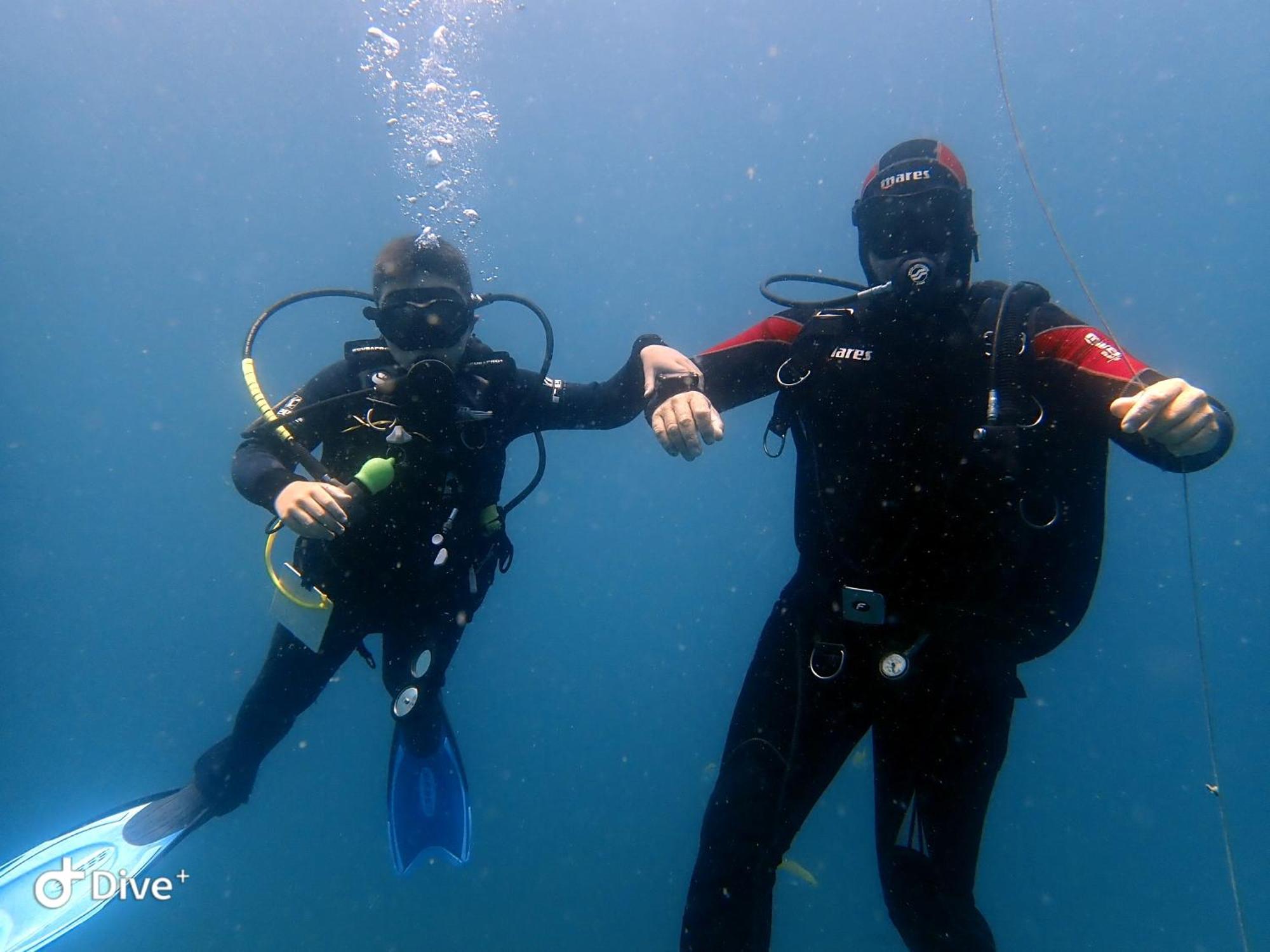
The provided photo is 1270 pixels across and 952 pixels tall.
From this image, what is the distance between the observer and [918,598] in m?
2.89

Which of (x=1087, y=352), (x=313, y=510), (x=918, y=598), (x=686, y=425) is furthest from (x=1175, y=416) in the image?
(x=313, y=510)

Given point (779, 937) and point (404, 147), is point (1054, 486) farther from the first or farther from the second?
point (779, 937)

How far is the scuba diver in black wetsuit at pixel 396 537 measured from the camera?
379 centimetres

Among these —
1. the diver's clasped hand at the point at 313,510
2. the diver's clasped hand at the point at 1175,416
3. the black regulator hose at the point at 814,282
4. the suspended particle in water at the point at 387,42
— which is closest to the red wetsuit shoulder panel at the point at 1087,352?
the diver's clasped hand at the point at 1175,416

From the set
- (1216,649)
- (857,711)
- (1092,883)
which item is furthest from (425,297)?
(1216,649)

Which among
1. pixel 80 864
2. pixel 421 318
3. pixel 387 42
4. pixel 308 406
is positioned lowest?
pixel 80 864

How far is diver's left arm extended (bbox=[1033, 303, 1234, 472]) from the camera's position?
7.25ft

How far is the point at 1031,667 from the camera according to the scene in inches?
892

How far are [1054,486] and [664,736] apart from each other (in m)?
32.1

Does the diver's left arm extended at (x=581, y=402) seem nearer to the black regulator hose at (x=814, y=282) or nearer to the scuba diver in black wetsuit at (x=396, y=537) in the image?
the scuba diver in black wetsuit at (x=396, y=537)

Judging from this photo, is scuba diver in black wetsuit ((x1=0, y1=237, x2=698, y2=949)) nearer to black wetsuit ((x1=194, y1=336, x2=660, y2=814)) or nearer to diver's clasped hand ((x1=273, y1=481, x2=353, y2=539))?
black wetsuit ((x1=194, y1=336, x2=660, y2=814))

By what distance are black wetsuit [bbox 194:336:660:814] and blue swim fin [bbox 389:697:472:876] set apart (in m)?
0.22

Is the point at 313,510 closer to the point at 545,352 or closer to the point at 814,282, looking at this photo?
the point at 545,352

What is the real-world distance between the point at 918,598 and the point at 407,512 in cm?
251
